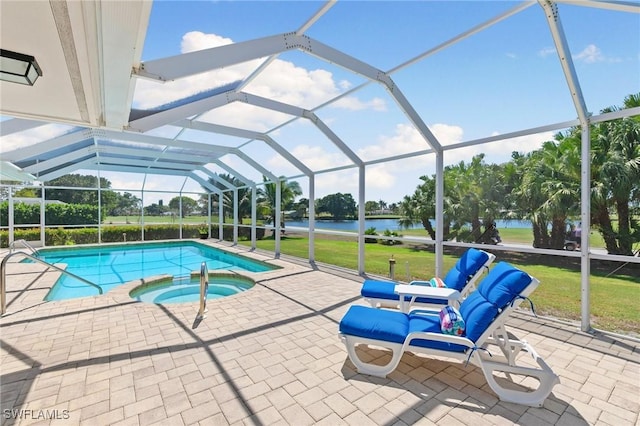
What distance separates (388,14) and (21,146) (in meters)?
9.50

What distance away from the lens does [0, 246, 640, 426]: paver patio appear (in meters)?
2.39

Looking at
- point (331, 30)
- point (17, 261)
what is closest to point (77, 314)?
point (331, 30)

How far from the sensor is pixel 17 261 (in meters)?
9.70

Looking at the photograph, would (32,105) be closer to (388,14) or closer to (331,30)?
(331,30)

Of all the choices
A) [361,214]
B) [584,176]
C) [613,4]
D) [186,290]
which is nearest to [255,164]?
[361,214]

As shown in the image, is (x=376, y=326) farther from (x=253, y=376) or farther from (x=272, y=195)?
(x=272, y=195)

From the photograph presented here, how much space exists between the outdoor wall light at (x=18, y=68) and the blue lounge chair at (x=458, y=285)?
14.3ft

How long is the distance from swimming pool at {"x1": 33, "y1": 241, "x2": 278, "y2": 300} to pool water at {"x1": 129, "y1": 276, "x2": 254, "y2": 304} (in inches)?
34.0

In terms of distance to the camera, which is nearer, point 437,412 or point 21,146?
point 437,412

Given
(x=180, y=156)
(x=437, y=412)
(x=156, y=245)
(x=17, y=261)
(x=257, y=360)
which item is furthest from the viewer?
(x=156, y=245)

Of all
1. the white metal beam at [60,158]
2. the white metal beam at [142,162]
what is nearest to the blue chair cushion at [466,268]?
the white metal beam at [60,158]

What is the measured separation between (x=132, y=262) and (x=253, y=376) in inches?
412

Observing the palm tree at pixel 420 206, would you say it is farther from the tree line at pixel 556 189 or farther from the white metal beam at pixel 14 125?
the white metal beam at pixel 14 125

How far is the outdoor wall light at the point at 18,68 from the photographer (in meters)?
2.54
